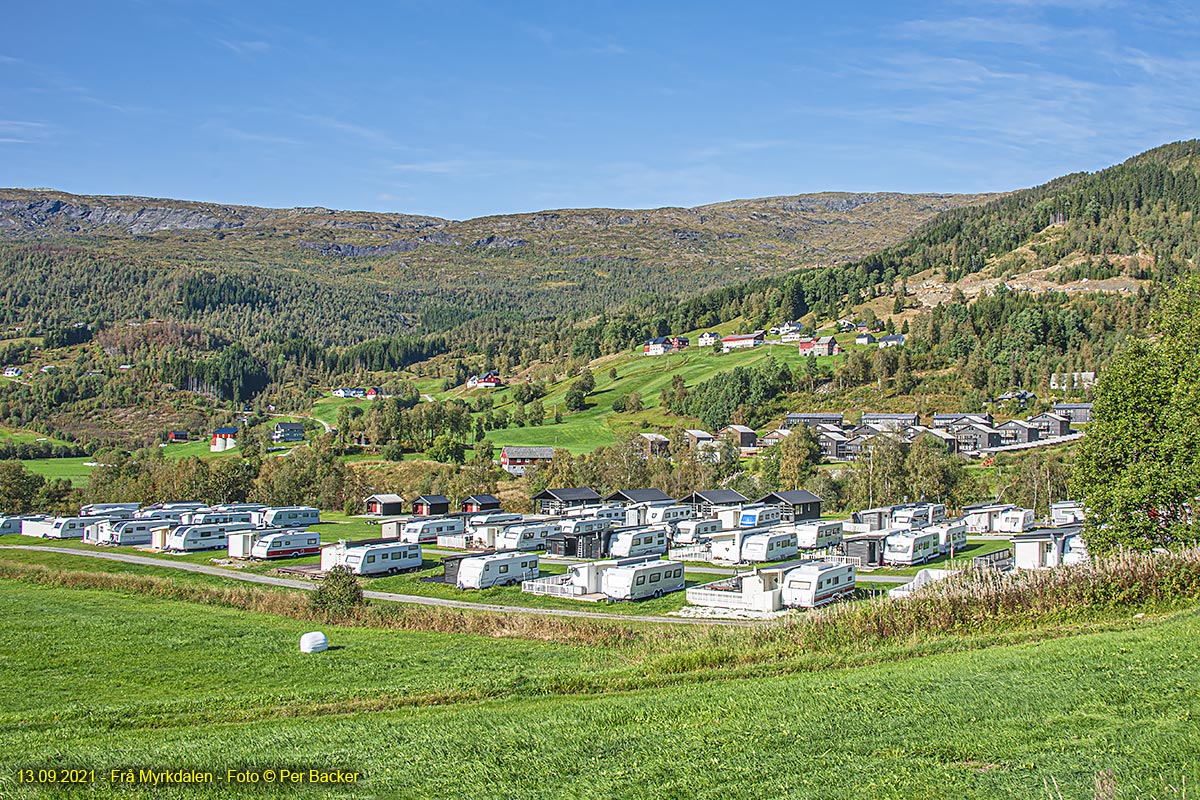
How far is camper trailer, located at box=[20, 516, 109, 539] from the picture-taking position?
192 feet

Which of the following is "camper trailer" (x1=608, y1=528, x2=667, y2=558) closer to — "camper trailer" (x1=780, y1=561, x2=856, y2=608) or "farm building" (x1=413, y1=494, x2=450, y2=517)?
"camper trailer" (x1=780, y1=561, x2=856, y2=608)

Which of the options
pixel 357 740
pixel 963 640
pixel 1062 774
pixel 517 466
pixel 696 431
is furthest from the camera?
pixel 696 431

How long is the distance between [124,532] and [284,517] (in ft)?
29.3

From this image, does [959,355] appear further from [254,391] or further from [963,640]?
[254,391]

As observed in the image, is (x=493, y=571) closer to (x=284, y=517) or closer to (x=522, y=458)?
(x=284, y=517)

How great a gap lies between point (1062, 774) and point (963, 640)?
7.58m

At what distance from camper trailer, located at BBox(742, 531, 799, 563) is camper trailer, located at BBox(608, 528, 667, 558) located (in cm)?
472

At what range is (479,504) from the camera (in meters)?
68.5

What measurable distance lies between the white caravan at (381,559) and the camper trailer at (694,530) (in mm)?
15271

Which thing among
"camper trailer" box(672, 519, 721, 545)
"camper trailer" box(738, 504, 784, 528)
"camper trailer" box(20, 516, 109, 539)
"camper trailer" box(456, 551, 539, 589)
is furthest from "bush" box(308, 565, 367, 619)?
"camper trailer" box(20, 516, 109, 539)

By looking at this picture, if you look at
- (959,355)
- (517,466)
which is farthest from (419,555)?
(959,355)

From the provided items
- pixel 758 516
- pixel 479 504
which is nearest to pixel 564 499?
pixel 479 504

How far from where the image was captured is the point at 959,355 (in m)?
119

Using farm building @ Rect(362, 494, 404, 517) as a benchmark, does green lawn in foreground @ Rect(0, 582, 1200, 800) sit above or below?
above
